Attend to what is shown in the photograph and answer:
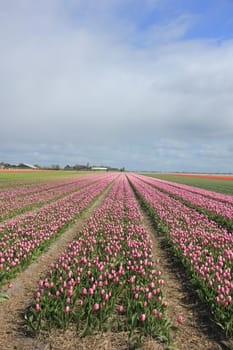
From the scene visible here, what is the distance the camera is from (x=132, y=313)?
14.6ft

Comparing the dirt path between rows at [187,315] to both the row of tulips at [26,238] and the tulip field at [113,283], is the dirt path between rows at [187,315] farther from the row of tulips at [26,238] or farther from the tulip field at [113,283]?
the row of tulips at [26,238]

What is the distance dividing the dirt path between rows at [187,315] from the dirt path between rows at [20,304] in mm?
2417

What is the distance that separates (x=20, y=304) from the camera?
4980mm

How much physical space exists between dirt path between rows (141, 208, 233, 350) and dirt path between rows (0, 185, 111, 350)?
242 centimetres

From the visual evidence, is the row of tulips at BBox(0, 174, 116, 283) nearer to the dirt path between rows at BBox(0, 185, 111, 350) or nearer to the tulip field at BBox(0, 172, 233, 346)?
the tulip field at BBox(0, 172, 233, 346)

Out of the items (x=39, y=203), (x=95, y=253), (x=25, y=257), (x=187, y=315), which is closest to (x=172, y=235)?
(x=95, y=253)

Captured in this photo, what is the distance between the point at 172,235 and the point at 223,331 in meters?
5.31

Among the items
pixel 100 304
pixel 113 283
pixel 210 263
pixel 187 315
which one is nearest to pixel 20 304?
pixel 100 304

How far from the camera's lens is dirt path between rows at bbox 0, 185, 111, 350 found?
3.83 meters

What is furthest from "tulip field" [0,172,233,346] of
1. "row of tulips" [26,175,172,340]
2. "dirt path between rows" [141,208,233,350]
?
"dirt path between rows" [141,208,233,350]

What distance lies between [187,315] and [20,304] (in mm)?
3474

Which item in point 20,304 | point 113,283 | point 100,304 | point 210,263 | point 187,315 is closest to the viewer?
point 100,304

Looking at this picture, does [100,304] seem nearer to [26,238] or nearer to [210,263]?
[210,263]

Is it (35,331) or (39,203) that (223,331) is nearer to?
(35,331)
